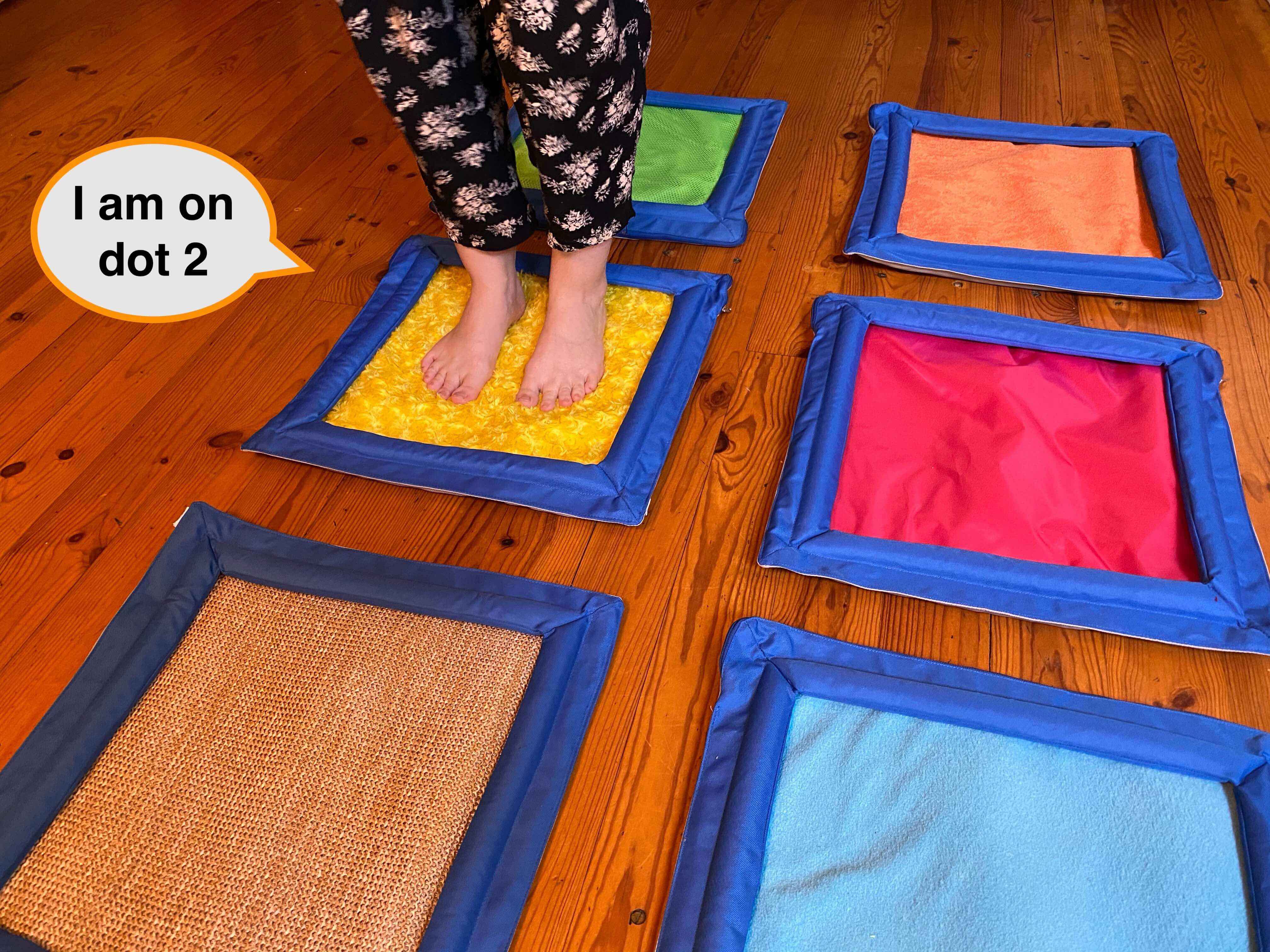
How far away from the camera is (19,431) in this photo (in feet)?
4.03

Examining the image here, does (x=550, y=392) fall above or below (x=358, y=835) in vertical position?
above

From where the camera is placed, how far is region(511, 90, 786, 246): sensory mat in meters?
1.42

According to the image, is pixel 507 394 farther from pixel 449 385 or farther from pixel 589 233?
pixel 589 233

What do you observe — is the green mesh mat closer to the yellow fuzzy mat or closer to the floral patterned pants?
the yellow fuzzy mat

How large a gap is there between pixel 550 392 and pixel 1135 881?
2.73 ft

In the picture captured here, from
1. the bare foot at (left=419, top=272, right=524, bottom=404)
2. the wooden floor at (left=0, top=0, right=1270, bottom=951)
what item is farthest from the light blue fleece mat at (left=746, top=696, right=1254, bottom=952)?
the bare foot at (left=419, top=272, right=524, bottom=404)

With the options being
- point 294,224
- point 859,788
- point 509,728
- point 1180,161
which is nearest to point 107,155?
point 294,224

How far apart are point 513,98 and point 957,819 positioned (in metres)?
0.88

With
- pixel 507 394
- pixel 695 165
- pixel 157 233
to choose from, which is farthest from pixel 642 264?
pixel 157 233

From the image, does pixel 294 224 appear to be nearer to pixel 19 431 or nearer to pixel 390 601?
pixel 19 431

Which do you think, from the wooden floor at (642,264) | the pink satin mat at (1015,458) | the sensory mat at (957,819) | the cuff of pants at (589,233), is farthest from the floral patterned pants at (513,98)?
the sensory mat at (957,819)

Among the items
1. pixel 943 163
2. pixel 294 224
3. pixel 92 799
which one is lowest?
pixel 92 799

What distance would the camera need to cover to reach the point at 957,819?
2.64 ft

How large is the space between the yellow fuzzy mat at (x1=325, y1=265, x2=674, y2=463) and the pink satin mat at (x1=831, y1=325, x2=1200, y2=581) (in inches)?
12.2
